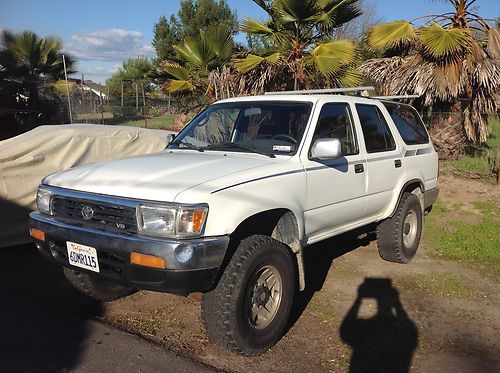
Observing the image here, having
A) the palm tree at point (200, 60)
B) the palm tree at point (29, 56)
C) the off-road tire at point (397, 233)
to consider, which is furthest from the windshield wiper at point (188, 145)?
the palm tree at point (29, 56)

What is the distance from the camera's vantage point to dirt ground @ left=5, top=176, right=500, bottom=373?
3.68 meters

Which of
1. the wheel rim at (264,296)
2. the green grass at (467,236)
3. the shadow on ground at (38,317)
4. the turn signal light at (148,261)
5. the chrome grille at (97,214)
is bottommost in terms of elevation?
the green grass at (467,236)

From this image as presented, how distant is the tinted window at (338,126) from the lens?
4583 millimetres

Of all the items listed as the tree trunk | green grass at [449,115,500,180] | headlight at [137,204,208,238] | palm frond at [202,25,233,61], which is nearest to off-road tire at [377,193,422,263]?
headlight at [137,204,208,238]

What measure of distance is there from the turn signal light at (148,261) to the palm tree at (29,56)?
1893 centimetres

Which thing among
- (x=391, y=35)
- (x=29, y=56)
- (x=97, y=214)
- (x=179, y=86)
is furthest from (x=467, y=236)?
(x=29, y=56)

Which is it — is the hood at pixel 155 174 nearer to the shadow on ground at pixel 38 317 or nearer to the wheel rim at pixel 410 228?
the shadow on ground at pixel 38 317

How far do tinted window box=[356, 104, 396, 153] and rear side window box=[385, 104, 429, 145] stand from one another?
344 mm

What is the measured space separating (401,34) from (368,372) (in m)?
9.89

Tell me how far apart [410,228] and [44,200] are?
166 inches

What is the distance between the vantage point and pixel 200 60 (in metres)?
12.0

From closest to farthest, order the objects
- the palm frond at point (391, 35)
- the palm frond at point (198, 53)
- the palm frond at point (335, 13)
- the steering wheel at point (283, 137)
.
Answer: the steering wheel at point (283, 137)
the palm frond at point (335, 13)
the palm frond at point (391, 35)
the palm frond at point (198, 53)

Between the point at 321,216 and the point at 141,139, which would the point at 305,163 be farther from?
the point at 141,139

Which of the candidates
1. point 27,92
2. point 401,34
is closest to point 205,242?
point 401,34
